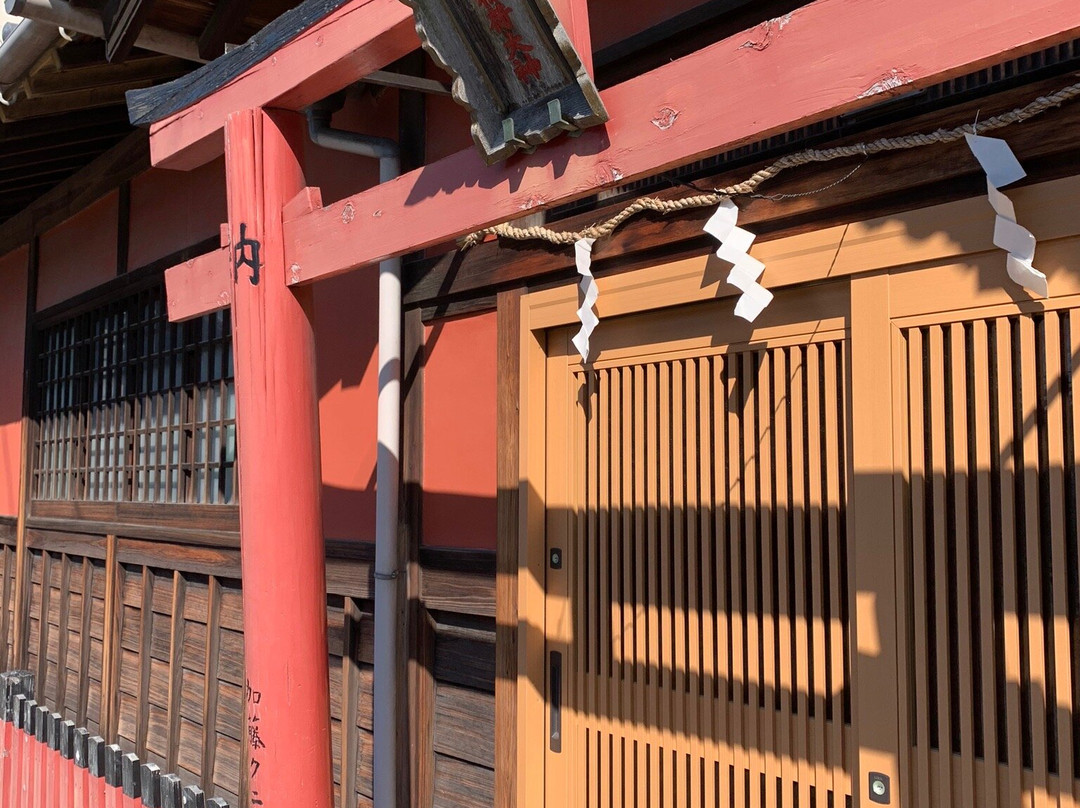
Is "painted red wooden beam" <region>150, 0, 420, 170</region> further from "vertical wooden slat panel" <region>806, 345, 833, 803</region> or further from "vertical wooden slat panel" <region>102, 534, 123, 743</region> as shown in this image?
"vertical wooden slat panel" <region>102, 534, 123, 743</region>

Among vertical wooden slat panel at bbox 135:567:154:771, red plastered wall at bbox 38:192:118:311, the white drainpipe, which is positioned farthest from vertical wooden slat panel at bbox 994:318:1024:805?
red plastered wall at bbox 38:192:118:311

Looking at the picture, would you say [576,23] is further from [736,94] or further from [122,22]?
[122,22]

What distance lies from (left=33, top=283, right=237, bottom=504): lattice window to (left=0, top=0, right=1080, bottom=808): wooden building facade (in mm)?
1345

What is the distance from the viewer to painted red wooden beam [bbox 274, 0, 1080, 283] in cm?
136

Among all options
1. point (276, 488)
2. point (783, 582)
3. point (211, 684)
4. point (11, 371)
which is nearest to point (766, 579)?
point (783, 582)

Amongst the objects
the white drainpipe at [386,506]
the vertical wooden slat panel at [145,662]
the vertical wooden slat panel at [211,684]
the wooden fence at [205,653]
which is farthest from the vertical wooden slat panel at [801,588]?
the vertical wooden slat panel at [145,662]

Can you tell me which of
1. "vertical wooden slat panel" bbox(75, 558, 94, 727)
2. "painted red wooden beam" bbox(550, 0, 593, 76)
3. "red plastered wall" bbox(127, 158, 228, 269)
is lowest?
"vertical wooden slat panel" bbox(75, 558, 94, 727)

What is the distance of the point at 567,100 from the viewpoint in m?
1.86

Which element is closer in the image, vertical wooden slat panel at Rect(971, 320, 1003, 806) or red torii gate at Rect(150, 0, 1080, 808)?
red torii gate at Rect(150, 0, 1080, 808)

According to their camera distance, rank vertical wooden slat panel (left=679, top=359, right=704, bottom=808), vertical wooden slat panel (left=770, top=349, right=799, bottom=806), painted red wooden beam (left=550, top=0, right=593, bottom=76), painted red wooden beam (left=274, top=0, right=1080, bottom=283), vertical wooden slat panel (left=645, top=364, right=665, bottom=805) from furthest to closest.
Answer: vertical wooden slat panel (left=645, top=364, right=665, bottom=805)
vertical wooden slat panel (left=679, top=359, right=704, bottom=808)
vertical wooden slat panel (left=770, top=349, right=799, bottom=806)
painted red wooden beam (left=550, top=0, right=593, bottom=76)
painted red wooden beam (left=274, top=0, right=1080, bottom=283)

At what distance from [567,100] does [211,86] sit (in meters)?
1.45

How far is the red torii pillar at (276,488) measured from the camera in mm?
2545

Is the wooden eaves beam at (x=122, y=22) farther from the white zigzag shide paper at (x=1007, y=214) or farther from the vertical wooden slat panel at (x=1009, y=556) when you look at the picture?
the vertical wooden slat panel at (x=1009, y=556)

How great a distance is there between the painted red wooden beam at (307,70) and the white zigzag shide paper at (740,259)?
37.4 inches
